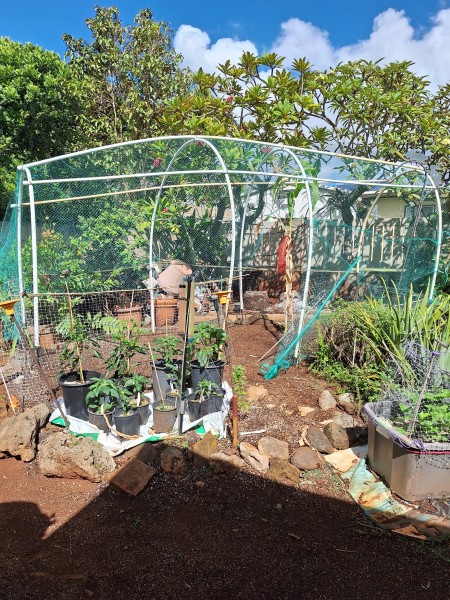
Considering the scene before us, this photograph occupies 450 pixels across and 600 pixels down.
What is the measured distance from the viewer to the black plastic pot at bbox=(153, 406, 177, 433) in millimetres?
3662

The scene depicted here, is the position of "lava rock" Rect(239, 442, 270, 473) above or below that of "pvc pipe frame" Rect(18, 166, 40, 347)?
below

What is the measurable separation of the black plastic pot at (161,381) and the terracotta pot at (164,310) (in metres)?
2.30

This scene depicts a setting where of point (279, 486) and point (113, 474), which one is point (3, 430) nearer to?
point (113, 474)

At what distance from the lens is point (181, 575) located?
2.27 metres

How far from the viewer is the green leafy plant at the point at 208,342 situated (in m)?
3.96

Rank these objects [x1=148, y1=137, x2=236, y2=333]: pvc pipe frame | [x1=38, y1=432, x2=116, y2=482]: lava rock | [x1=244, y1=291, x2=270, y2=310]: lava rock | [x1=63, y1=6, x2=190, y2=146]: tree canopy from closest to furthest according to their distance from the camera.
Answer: [x1=38, y1=432, x2=116, y2=482]: lava rock → [x1=148, y1=137, x2=236, y2=333]: pvc pipe frame → [x1=244, y1=291, x2=270, y2=310]: lava rock → [x1=63, y1=6, x2=190, y2=146]: tree canopy

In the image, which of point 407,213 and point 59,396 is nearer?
point 59,396

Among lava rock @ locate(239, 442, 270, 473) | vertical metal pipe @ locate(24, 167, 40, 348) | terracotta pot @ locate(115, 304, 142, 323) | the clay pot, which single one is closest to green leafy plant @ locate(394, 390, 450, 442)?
lava rock @ locate(239, 442, 270, 473)

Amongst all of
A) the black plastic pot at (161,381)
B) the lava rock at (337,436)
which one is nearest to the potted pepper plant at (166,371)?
the black plastic pot at (161,381)

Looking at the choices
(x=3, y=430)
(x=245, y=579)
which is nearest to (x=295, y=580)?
(x=245, y=579)

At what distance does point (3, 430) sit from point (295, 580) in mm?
2422

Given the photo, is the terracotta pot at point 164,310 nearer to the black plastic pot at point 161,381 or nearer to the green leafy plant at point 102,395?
the black plastic pot at point 161,381

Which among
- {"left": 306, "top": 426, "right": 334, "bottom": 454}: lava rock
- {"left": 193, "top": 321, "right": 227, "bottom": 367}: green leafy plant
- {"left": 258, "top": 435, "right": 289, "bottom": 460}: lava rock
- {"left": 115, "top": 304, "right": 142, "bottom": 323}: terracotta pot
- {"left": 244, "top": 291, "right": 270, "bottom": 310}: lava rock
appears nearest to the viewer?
{"left": 258, "top": 435, "right": 289, "bottom": 460}: lava rock

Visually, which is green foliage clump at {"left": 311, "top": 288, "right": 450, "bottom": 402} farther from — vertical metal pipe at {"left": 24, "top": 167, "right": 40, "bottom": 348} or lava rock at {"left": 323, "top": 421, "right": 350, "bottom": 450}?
vertical metal pipe at {"left": 24, "top": 167, "right": 40, "bottom": 348}
